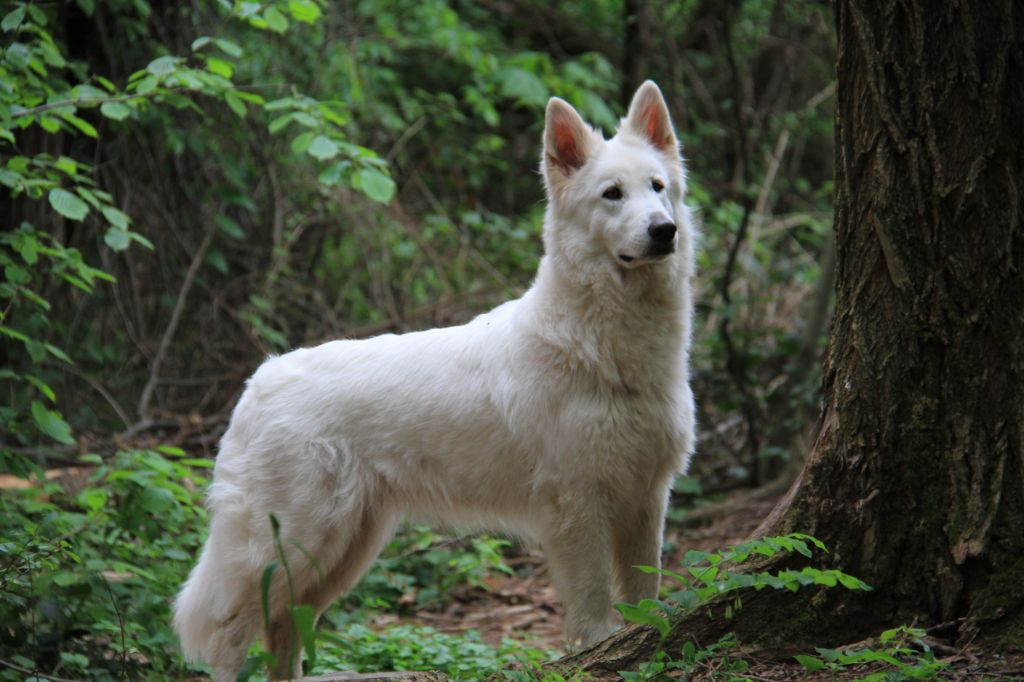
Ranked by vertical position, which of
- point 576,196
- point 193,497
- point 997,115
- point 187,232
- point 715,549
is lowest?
point 715,549

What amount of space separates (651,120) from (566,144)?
1.40 ft

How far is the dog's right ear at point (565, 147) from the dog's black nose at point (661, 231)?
572mm

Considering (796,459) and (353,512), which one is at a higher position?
A: (353,512)

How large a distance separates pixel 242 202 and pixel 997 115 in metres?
6.28

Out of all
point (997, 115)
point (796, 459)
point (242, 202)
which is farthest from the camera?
point (242, 202)

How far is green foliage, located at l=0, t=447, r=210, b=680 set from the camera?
3834 millimetres

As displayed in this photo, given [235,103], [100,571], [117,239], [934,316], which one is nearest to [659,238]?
[934,316]

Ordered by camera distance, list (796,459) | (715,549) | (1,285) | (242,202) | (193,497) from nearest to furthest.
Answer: (1,285)
(193,497)
(715,549)
(796,459)
(242,202)

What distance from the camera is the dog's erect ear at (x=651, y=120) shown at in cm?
434

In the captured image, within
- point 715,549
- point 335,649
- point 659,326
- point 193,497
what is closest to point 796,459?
point 715,549

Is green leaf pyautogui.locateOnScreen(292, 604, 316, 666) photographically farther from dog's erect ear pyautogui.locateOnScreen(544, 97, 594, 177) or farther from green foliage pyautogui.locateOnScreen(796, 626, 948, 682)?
dog's erect ear pyautogui.locateOnScreen(544, 97, 594, 177)

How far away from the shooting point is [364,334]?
8.00 m

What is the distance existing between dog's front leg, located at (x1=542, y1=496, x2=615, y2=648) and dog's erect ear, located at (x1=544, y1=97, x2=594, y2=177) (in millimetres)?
1554

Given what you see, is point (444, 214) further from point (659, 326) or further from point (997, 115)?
point (997, 115)
